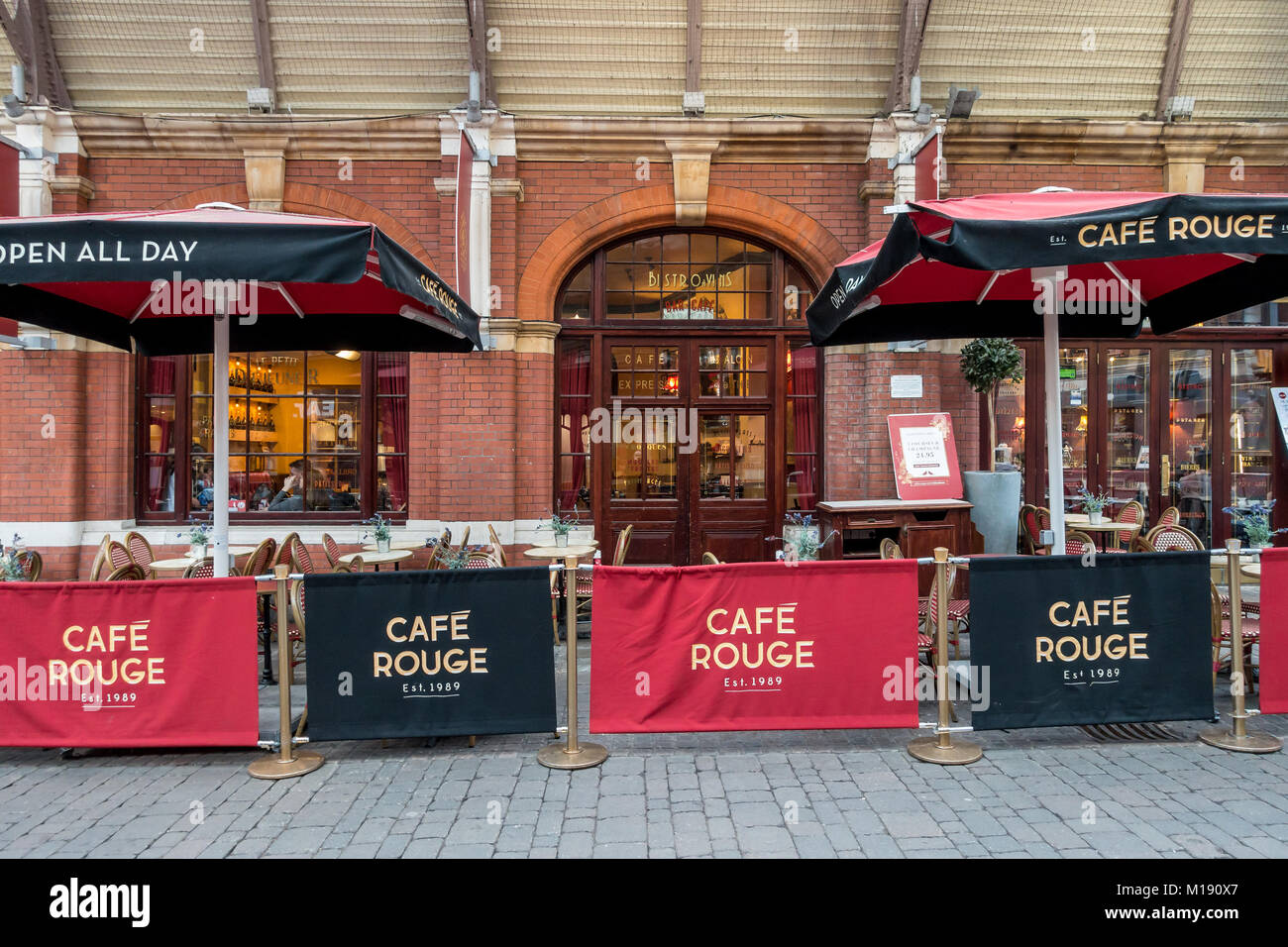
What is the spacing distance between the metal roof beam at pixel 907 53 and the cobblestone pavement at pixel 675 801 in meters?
6.75

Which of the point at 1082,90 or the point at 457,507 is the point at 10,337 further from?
the point at 1082,90

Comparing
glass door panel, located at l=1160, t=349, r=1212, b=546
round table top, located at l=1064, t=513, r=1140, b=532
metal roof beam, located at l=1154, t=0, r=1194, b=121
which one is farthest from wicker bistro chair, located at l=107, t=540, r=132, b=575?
metal roof beam, located at l=1154, t=0, r=1194, b=121

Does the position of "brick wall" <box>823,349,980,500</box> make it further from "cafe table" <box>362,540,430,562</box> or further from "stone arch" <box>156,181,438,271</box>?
"stone arch" <box>156,181,438,271</box>

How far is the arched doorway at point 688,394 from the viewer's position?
8.96 m

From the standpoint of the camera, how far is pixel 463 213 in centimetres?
797

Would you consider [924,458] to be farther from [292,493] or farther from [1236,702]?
[292,493]

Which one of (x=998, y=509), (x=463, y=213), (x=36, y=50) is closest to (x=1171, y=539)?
(x=998, y=509)

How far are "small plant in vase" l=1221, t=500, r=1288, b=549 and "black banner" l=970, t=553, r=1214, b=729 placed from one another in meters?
2.34

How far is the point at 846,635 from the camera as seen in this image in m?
4.44

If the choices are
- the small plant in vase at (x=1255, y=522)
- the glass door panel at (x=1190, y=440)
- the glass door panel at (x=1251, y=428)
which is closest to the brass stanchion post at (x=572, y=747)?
the small plant in vase at (x=1255, y=522)

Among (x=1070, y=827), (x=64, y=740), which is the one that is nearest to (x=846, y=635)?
(x=1070, y=827)

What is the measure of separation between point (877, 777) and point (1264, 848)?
1652 mm

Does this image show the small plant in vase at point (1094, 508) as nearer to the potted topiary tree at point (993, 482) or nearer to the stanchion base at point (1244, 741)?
the potted topiary tree at point (993, 482)

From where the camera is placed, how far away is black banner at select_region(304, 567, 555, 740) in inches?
172
